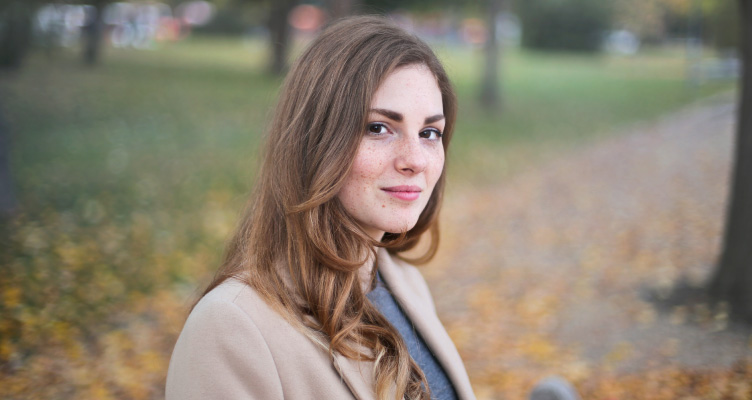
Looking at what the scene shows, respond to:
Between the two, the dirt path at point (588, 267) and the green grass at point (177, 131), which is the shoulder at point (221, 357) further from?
the dirt path at point (588, 267)

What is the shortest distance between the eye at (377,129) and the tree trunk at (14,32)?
25.7 ft

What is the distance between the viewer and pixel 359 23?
1923 mm

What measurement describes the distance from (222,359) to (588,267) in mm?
6219

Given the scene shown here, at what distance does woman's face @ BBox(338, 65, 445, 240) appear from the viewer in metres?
1.81

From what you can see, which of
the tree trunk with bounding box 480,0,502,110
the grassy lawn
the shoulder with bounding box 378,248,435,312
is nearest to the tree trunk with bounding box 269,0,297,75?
the grassy lawn

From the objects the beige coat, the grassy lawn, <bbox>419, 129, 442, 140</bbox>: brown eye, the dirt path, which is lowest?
the dirt path

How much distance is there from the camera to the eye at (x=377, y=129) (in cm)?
182

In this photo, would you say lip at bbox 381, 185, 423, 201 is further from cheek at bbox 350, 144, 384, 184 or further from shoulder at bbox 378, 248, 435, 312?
shoulder at bbox 378, 248, 435, 312

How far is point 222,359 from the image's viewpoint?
155 centimetres

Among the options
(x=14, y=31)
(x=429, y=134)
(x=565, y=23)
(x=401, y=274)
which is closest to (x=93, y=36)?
(x=14, y=31)

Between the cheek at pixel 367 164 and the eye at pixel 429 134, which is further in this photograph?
the eye at pixel 429 134

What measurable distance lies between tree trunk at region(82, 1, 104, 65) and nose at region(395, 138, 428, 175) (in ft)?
37.9

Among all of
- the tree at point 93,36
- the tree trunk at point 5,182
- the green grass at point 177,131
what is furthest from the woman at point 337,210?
the tree at point 93,36

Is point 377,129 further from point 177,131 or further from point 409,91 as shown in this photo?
point 177,131
